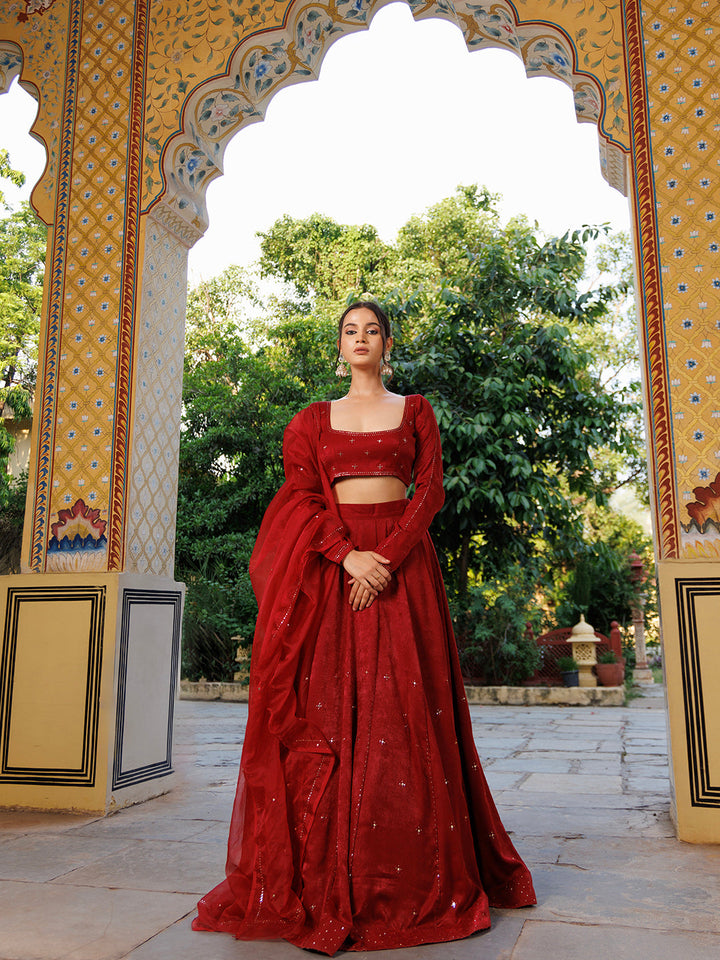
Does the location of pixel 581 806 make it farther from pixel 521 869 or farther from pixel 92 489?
pixel 92 489

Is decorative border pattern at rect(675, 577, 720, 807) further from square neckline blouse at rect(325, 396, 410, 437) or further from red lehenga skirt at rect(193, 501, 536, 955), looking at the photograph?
square neckline blouse at rect(325, 396, 410, 437)

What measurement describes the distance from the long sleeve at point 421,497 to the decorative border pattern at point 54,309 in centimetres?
210

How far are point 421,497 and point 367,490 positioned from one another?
0.15 m

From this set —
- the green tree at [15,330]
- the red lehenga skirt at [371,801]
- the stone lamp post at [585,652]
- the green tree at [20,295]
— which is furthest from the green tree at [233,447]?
the red lehenga skirt at [371,801]

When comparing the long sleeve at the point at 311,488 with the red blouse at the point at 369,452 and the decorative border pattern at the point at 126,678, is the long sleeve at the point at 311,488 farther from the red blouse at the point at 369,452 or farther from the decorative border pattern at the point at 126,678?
the decorative border pattern at the point at 126,678

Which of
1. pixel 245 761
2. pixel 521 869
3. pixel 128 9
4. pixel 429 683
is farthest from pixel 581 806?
pixel 128 9

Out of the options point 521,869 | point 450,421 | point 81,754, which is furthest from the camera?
point 450,421

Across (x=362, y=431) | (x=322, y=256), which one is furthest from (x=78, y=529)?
(x=322, y=256)

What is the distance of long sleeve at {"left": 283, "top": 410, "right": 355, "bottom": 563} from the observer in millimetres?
2100

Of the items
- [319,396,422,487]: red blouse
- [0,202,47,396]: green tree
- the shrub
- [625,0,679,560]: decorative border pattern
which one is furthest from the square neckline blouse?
[0,202,47,396]: green tree

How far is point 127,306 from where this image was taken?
12.2 ft

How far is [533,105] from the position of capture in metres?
15.9

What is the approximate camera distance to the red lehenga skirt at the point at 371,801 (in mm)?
1822

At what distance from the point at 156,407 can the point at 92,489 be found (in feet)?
1.71
